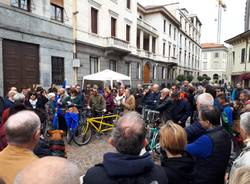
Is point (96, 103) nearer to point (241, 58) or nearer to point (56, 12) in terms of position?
point (56, 12)

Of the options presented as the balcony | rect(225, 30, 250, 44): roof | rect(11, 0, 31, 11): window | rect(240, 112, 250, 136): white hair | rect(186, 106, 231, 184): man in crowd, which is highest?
the balcony

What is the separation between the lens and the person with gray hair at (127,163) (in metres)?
1.48

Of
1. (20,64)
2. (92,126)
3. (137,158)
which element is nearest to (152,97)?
(92,126)

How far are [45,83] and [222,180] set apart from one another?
11409mm

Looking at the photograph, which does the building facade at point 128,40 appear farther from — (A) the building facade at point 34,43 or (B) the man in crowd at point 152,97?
(B) the man in crowd at point 152,97

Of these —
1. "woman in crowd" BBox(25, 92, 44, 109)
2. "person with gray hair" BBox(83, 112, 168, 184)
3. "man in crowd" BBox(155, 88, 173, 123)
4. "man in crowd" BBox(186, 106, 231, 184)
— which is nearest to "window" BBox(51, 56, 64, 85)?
"woman in crowd" BBox(25, 92, 44, 109)

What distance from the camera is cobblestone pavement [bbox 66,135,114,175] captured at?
5.30 metres

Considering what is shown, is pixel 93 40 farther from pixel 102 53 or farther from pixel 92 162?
pixel 92 162

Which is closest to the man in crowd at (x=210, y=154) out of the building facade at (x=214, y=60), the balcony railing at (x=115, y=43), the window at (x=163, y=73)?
the balcony railing at (x=115, y=43)

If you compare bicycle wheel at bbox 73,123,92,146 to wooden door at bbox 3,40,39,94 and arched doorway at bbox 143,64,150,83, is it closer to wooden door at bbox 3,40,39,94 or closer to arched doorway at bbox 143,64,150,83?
wooden door at bbox 3,40,39,94

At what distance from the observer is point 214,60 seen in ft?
215

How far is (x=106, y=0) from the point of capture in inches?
703

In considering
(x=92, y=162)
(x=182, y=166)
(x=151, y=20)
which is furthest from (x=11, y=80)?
(x=151, y=20)

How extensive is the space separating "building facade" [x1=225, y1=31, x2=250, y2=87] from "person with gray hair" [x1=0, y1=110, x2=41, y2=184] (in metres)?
24.1
